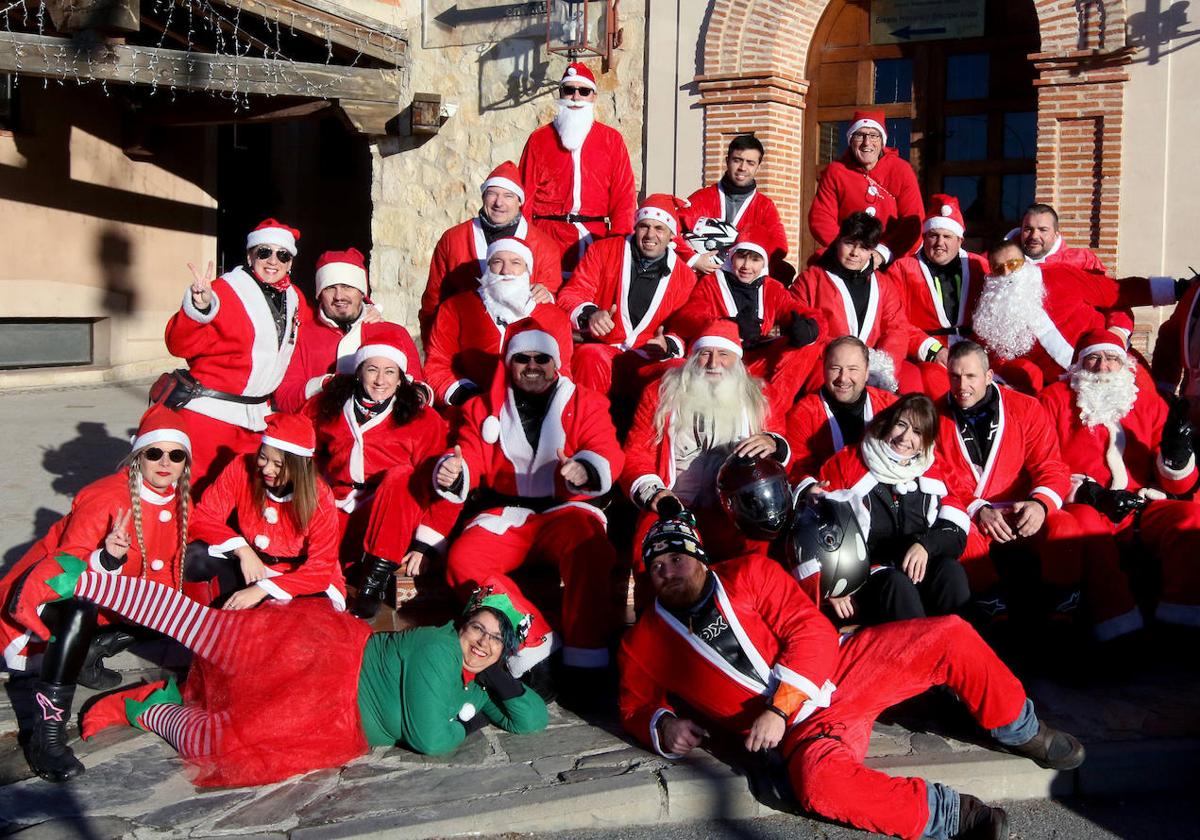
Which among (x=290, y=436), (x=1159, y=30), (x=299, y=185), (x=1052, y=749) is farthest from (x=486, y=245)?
(x=299, y=185)

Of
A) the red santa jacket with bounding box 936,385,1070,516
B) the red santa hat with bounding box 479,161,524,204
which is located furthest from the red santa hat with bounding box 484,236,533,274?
the red santa jacket with bounding box 936,385,1070,516

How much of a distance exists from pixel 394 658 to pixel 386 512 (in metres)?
1.47

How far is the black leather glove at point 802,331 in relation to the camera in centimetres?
703

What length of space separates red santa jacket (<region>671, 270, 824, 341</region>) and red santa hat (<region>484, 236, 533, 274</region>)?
991 millimetres

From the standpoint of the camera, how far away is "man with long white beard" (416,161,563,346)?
7984 millimetres

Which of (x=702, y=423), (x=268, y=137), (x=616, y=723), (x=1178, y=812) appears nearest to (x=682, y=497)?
(x=702, y=423)

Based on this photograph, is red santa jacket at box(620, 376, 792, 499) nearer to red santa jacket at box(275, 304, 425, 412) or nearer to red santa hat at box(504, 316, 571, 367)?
red santa hat at box(504, 316, 571, 367)

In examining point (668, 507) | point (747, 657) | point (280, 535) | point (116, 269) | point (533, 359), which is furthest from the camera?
point (116, 269)

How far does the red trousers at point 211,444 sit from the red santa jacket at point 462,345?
3.77 feet

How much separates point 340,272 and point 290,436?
193cm

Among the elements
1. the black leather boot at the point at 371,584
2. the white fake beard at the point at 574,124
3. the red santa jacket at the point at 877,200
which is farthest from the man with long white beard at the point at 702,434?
the white fake beard at the point at 574,124

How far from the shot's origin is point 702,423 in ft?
20.7

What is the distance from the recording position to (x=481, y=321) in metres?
7.53

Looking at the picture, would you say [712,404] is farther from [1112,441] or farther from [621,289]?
[1112,441]
